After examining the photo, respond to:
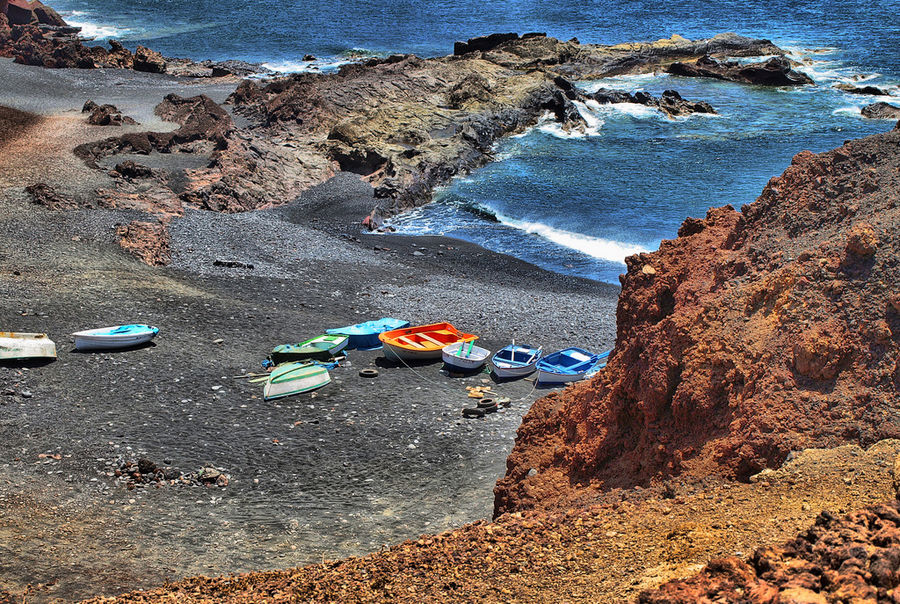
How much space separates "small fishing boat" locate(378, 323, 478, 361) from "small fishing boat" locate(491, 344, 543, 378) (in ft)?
2.62

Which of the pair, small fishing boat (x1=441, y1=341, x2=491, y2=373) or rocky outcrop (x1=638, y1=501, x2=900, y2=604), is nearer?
rocky outcrop (x1=638, y1=501, x2=900, y2=604)

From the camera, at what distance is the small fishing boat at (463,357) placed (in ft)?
54.6

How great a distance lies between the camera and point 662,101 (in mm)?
45062

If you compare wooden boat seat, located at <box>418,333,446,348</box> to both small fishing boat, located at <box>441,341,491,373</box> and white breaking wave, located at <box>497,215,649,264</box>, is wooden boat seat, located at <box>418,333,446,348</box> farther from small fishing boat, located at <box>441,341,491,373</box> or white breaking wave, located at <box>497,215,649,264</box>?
white breaking wave, located at <box>497,215,649,264</box>

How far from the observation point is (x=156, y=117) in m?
36.8

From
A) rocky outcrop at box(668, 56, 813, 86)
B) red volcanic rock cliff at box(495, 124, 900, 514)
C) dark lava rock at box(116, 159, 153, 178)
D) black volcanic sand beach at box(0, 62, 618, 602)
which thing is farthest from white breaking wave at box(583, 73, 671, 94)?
red volcanic rock cliff at box(495, 124, 900, 514)

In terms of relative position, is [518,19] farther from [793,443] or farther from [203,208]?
[793,443]

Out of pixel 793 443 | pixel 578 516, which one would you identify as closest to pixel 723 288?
pixel 793 443

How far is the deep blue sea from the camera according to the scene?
29.3m

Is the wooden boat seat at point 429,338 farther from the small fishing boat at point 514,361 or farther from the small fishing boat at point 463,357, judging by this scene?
the small fishing boat at point 514,361

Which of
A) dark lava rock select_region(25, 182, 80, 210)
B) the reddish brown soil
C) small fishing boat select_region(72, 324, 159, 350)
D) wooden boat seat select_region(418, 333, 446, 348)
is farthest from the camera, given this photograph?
dark lava rock select_region(25, 182, 80, 210)

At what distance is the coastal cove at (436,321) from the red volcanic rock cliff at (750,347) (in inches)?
1.2

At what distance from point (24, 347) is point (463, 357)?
8.25 meters

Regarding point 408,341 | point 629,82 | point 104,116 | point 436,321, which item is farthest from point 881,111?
point 104,116
